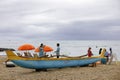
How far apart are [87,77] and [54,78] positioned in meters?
1.90

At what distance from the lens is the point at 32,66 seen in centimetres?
1798

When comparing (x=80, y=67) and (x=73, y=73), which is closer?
(x=73, y=73)

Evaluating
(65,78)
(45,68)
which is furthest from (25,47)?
(65,78)

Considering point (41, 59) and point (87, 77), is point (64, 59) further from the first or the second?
point (87, 77)

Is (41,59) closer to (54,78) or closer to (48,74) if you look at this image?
(48,74)

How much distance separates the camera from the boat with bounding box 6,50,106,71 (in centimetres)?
1729

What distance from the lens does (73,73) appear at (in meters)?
17.8

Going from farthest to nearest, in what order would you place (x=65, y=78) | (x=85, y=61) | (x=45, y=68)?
(x=85, y=61) < (x=45, y=68) < (x=65, y=78)

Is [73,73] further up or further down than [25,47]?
further down

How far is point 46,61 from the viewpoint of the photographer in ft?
60.2

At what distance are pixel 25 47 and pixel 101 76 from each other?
22.7 feet

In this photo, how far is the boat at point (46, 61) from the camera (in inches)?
681

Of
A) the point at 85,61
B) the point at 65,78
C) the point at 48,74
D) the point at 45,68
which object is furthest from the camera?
the point at 85,61

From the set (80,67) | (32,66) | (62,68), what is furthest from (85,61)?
(32,66)
